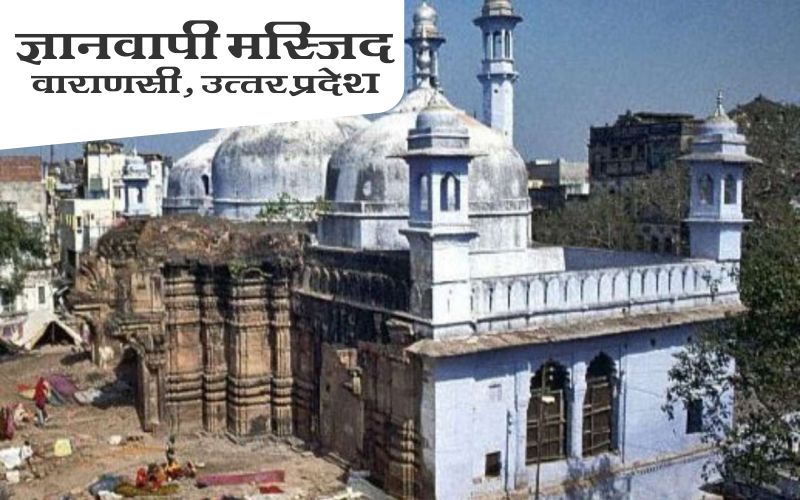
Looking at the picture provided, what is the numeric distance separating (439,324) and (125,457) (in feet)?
19.7

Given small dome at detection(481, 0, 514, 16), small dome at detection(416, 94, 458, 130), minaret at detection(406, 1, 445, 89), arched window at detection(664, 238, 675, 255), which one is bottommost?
arched window at detection(664, 238, 675, 255)

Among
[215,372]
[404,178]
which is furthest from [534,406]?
[215,372]

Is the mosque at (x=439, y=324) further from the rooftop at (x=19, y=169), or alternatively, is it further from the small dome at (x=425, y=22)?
Result: the rooftop at (x=19, y=169)

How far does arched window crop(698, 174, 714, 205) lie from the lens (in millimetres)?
14914

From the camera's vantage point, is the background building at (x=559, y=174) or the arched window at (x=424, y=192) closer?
the arched window at (x=424, y=192)

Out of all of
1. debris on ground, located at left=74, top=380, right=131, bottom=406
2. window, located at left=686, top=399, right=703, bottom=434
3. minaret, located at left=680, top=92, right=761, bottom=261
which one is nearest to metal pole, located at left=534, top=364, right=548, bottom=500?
window, located at left=686, top=399, right=703, bottom=434

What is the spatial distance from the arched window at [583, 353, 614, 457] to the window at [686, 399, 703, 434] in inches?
63.4

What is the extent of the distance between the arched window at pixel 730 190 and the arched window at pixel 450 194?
207 inches

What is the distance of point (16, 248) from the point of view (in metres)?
24.2

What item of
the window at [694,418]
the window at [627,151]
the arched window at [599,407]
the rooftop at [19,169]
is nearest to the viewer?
the arched window at [599,407]

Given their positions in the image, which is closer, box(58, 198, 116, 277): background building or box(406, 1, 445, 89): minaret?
box(406, 1, 445, 89): minaret

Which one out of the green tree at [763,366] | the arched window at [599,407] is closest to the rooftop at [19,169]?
the arched window at [599,407]

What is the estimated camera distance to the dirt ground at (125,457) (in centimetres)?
1305

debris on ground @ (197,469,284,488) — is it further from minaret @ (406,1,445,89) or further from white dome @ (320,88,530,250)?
minaret @ (406,1,445,89)
